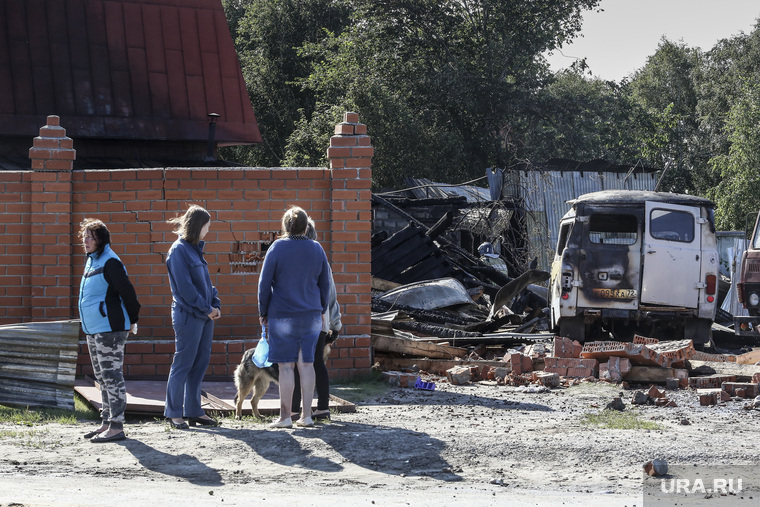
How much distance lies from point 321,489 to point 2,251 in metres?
6.01

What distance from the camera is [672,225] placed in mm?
12484

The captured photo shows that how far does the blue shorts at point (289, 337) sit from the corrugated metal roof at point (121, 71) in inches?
340

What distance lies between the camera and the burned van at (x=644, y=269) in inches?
481

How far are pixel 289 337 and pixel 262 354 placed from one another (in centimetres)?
48

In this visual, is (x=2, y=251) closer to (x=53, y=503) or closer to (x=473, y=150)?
(x=53, y=503)

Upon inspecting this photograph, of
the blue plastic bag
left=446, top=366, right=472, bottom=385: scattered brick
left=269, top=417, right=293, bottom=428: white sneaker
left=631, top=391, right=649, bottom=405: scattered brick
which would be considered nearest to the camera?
left=269, top=417, right=293, bottom=428: white sneaker

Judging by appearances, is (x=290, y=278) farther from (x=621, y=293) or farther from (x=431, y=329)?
(x=621, y=293)

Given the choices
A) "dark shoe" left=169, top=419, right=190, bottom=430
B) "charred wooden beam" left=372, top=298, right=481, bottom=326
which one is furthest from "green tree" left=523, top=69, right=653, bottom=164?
"dark shoe" left=169, top=419, right=190, bottom=430

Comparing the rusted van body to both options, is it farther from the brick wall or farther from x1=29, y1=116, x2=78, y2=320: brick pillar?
x1=29, y1=116, x2=78, y2=320: brick pillar

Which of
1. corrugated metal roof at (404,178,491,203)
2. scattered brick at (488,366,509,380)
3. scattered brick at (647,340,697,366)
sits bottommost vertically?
scattered brick at (488,366,509,380)

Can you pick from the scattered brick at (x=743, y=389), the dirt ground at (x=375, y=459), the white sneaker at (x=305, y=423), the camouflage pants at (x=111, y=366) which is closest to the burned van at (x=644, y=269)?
the scattered brick at (x=743, y=389)

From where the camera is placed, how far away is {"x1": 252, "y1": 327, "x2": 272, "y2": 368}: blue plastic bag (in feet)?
23.6

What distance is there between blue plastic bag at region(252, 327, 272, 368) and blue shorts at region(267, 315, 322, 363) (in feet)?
0.73

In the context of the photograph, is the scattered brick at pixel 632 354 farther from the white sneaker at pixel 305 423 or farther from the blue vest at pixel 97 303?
the blue vest at pixel 97 303
